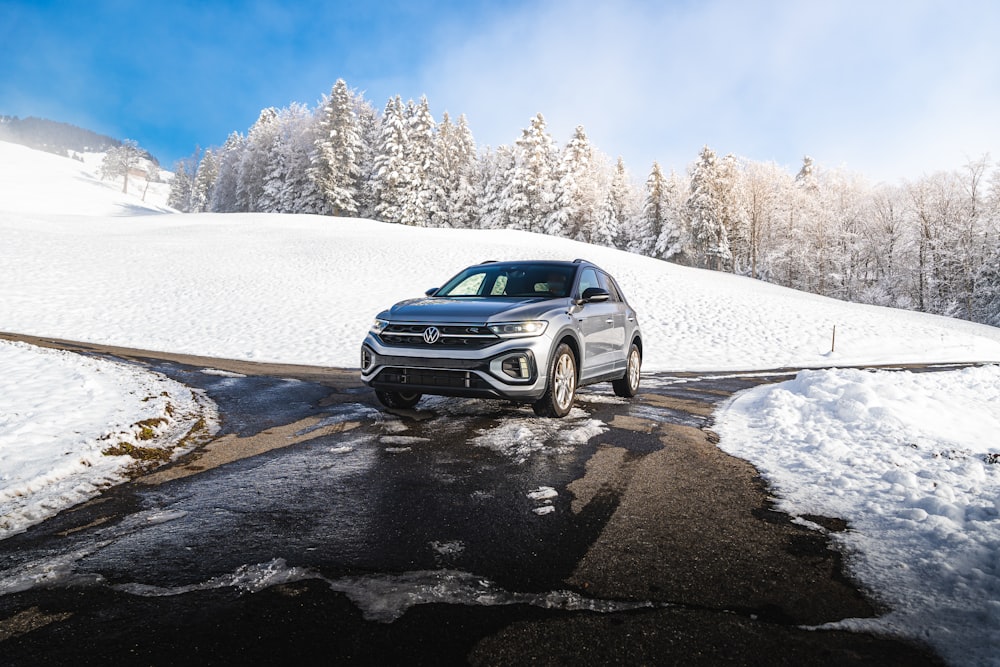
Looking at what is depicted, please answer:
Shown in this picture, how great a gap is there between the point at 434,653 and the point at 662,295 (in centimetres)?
2420

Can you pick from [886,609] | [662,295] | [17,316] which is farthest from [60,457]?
[662,295]

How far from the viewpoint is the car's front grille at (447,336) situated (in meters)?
5.73

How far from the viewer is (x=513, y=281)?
7.35 metres

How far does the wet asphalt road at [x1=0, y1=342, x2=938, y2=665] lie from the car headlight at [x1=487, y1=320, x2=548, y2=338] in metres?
1.16

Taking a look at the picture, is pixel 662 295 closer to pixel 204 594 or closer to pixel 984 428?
pixel 984 428

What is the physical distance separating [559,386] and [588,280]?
2.11m

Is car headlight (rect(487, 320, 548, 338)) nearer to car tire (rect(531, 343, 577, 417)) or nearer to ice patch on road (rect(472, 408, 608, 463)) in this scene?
car tire (rect(531, 343, 577, 417))

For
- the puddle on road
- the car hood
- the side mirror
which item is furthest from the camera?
the side mirror

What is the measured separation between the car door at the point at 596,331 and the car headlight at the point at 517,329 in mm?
943

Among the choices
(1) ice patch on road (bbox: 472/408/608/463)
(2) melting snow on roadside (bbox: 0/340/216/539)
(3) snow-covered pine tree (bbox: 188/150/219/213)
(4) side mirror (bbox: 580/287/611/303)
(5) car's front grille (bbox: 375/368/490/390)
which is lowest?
(2) melting snow on roadside (bbox: 0/340/216/539)

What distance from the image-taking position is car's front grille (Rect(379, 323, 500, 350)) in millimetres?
5730

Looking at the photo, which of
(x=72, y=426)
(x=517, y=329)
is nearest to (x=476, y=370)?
(x=517, y=329)

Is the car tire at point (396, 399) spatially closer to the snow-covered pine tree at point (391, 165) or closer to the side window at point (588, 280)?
the side window at point (588, 280)

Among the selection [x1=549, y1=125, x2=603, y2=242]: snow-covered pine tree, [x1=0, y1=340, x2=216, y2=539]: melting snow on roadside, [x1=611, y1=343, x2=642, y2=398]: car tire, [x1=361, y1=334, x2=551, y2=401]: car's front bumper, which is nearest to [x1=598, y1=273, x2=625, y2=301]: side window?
[x1=611, y1=343, x2=642, y2=398]: car tire
